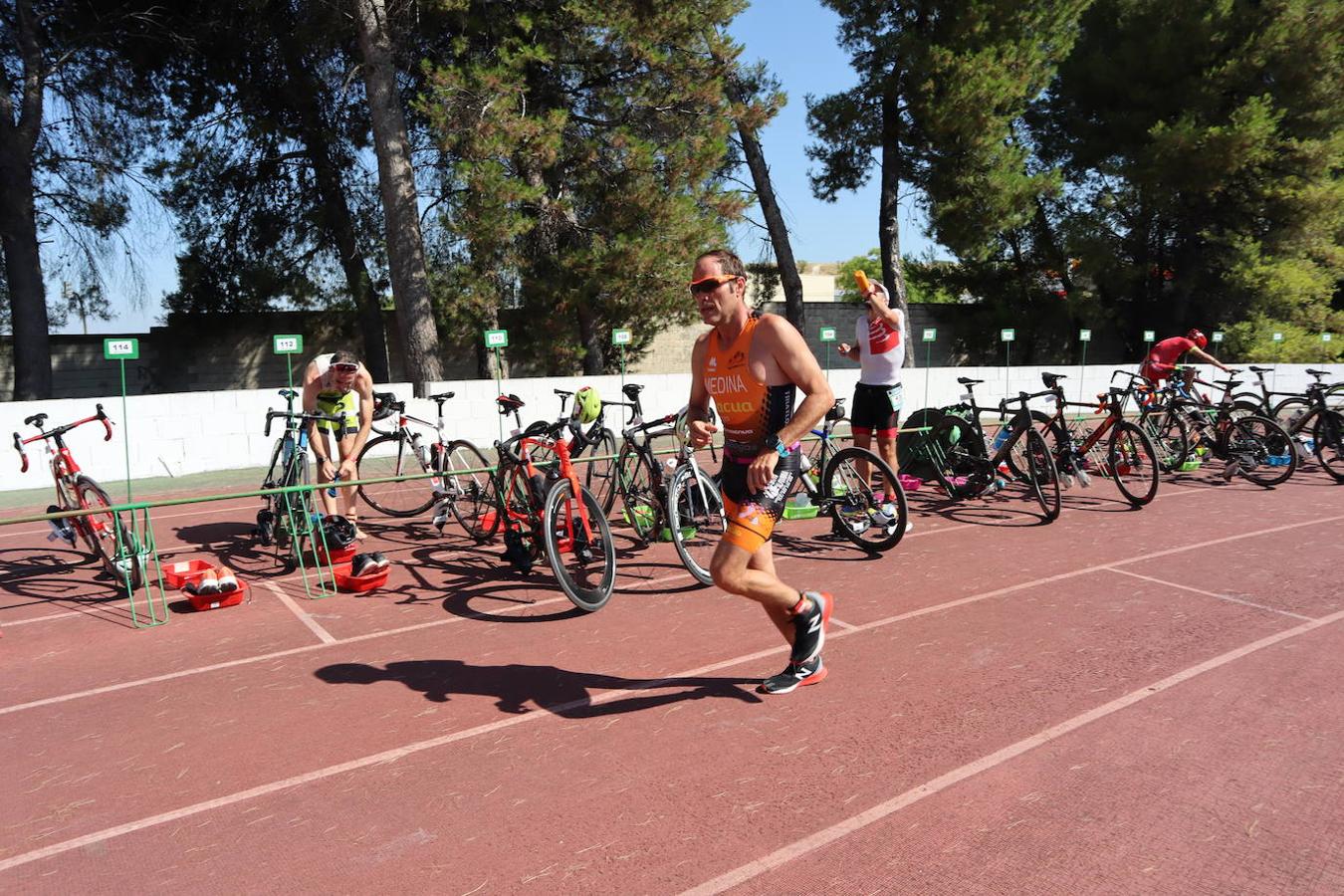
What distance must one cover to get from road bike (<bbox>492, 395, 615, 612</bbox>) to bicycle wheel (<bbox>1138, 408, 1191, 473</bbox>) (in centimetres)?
753

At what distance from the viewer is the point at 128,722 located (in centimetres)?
408

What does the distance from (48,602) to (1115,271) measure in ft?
87.1

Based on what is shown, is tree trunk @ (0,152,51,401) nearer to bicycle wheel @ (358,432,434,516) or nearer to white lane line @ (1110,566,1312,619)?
bicycle wheel @ (358,432,434,516)

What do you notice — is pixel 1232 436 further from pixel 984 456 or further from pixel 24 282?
pixel 24 282

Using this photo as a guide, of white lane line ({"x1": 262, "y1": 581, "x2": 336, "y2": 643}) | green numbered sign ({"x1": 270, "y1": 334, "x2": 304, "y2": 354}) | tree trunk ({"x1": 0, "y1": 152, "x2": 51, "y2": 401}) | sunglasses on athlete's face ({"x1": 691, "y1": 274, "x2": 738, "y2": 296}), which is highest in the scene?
tree trunk ({"x1": 0, "y1": 152, "x2": 51, "y2": 401})

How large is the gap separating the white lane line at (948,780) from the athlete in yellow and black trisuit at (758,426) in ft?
3.16

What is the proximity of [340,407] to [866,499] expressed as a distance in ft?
14.7

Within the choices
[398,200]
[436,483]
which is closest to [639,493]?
[436,483]

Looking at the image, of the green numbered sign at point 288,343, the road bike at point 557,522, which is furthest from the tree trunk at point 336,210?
the road bike at point 557,522

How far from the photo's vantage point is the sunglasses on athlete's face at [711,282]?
12.7 feet

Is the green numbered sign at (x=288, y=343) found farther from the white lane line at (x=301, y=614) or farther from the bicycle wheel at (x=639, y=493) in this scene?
the bicycle wheel at (x=639, y=493)

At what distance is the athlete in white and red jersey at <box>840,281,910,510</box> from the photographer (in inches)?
285

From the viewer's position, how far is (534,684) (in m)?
4.36

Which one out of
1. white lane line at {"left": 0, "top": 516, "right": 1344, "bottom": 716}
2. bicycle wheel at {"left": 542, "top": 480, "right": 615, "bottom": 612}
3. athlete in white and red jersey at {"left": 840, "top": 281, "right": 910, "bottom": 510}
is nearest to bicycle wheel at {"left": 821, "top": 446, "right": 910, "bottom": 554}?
athlete in white and red jersey at {"left": 840, "top": 281, "right": 910, "bottom": 510}
